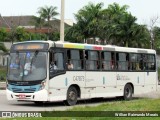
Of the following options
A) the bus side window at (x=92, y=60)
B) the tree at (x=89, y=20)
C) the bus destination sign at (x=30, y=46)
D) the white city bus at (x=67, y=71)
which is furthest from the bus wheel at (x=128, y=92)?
the tree at (x=89, y=20)

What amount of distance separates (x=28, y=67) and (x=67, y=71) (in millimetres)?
1811

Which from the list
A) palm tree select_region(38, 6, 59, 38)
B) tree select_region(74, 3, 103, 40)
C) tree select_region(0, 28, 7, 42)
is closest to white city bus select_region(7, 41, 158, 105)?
tree select_region(74, 3, 103, 40)

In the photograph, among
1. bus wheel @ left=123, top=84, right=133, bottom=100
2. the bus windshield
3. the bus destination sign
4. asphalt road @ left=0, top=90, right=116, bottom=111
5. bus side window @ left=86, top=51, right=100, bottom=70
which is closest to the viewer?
asphalt road @ left=0, top=90, right=116, bottom=111

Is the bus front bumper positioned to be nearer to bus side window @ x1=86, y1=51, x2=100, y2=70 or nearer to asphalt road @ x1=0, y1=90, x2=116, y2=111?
asphalt road @ x1=0, y1=90, x2=116, y2=111

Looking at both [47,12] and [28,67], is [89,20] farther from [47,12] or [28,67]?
[28,67]

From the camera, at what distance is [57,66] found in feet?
63.7

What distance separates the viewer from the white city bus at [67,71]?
747 inches

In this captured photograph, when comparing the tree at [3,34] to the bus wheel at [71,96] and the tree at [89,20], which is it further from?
the bus wheel at [71,96]

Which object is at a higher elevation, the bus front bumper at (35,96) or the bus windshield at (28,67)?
the bus windshield at (28,67)

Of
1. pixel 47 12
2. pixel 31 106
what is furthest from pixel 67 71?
pixel 47 12

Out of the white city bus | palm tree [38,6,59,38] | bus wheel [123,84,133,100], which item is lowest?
bus wheel [123,84,133,100]

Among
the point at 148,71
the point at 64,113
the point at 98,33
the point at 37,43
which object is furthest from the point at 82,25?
the point at 64,113

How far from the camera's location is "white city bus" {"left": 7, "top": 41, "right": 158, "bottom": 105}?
19.0m

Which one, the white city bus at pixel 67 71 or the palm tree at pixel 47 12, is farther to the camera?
the palm tree at pixel 47 12
